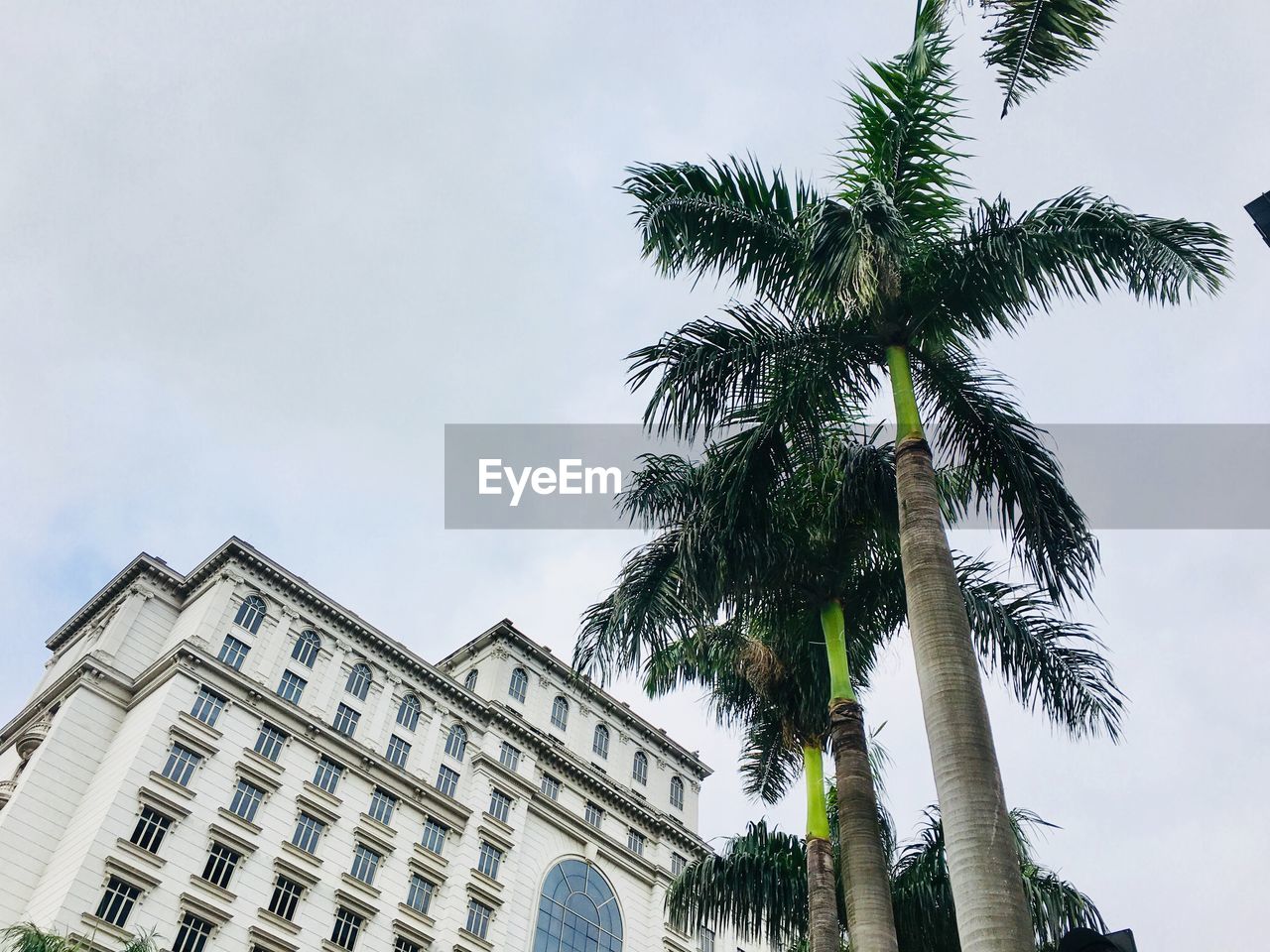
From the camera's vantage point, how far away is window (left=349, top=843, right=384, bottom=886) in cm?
4544

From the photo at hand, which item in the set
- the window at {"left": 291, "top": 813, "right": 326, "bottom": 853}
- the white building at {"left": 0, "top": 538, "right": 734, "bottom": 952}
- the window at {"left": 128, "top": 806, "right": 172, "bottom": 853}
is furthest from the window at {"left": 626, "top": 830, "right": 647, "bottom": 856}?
the window at {"left": 128, "top": 806, "right": 172, "bottom": 853}

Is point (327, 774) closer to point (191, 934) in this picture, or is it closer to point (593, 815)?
point (191, 934)

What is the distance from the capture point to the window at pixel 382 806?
157 feet

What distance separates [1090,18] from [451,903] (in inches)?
1838

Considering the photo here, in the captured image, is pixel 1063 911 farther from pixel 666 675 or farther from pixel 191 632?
pixel 191 632

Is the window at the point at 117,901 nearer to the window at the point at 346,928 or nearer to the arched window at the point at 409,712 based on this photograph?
the window at the point at 346,928

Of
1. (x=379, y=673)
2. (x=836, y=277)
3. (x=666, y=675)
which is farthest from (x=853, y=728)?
(x=379, y=673)

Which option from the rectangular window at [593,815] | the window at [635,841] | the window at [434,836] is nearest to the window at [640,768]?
the window at [635,841]

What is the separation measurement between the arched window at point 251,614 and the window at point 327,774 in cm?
710

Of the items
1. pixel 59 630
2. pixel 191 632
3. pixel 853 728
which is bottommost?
pixel 853 728

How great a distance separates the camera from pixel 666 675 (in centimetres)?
1808

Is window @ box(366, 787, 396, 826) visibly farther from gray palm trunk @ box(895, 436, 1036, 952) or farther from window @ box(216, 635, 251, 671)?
gray palm trunk @ box(895, 436, 1036, 952)

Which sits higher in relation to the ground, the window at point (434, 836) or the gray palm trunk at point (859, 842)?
the window at point (434, 836)

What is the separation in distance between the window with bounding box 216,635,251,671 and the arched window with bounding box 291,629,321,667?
249cm
